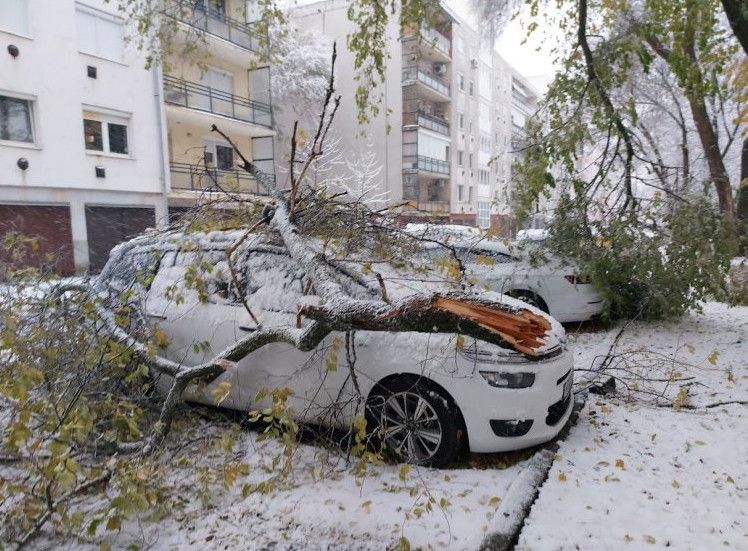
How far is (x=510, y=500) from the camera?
2.88m

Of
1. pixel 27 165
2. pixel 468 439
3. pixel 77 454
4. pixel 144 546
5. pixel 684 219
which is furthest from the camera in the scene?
pixel 27 165

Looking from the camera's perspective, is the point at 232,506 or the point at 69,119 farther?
the point at 69,119

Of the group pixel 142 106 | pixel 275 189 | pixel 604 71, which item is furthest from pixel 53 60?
pixel 604 71

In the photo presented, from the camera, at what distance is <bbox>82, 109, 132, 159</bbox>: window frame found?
14.6 m

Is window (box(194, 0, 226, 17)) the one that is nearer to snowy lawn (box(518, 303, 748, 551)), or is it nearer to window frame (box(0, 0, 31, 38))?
window frame (box(0, 0, 31, 38))

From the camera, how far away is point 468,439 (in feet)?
10.9

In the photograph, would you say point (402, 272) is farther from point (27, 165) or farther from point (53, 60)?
point (53, 60)

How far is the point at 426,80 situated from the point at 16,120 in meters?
23.1

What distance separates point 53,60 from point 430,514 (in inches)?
624

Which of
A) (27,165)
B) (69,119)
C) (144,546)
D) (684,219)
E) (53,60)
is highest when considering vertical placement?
(53,60)


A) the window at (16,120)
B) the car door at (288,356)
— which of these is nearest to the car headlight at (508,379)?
the car door at (288,356)

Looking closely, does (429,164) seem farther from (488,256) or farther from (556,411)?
(556,411)

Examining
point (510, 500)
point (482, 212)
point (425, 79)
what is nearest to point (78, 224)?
point (510, 500)

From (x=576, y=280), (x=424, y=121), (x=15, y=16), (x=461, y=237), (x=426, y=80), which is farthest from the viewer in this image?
(x=426, y=80)
